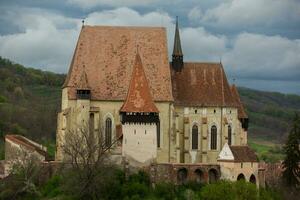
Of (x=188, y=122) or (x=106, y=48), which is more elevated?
(x=106, y=48)

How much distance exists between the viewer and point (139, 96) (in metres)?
66.6

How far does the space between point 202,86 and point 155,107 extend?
8936 mm

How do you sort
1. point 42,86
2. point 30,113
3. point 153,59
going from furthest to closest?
1. point 42,86
2. point 30,113
3. point 153,59

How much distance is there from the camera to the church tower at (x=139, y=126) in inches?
2584

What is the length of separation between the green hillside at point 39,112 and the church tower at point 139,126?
31.3m

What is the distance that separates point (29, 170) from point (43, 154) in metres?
4.00

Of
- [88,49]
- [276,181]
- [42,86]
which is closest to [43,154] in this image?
[88,49]

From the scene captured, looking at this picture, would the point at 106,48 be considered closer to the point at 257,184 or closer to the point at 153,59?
the point at 153,59

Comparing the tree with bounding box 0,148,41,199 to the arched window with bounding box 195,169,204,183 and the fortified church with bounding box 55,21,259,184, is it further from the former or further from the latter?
the arched window with bounding box 195,169,204,183

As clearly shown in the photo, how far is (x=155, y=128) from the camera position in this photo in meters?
66.3

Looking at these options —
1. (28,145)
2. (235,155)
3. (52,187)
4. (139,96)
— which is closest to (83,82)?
(139,96)

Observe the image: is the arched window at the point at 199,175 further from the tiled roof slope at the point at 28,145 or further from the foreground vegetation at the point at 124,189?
the tiled roof slope at the point at 28,145

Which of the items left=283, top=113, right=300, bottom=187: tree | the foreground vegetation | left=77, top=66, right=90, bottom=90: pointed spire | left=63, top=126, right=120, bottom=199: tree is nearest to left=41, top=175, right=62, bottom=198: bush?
the foreground vegetation

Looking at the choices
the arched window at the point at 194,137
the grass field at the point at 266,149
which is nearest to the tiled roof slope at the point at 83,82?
the arched window at the point at 194,137
